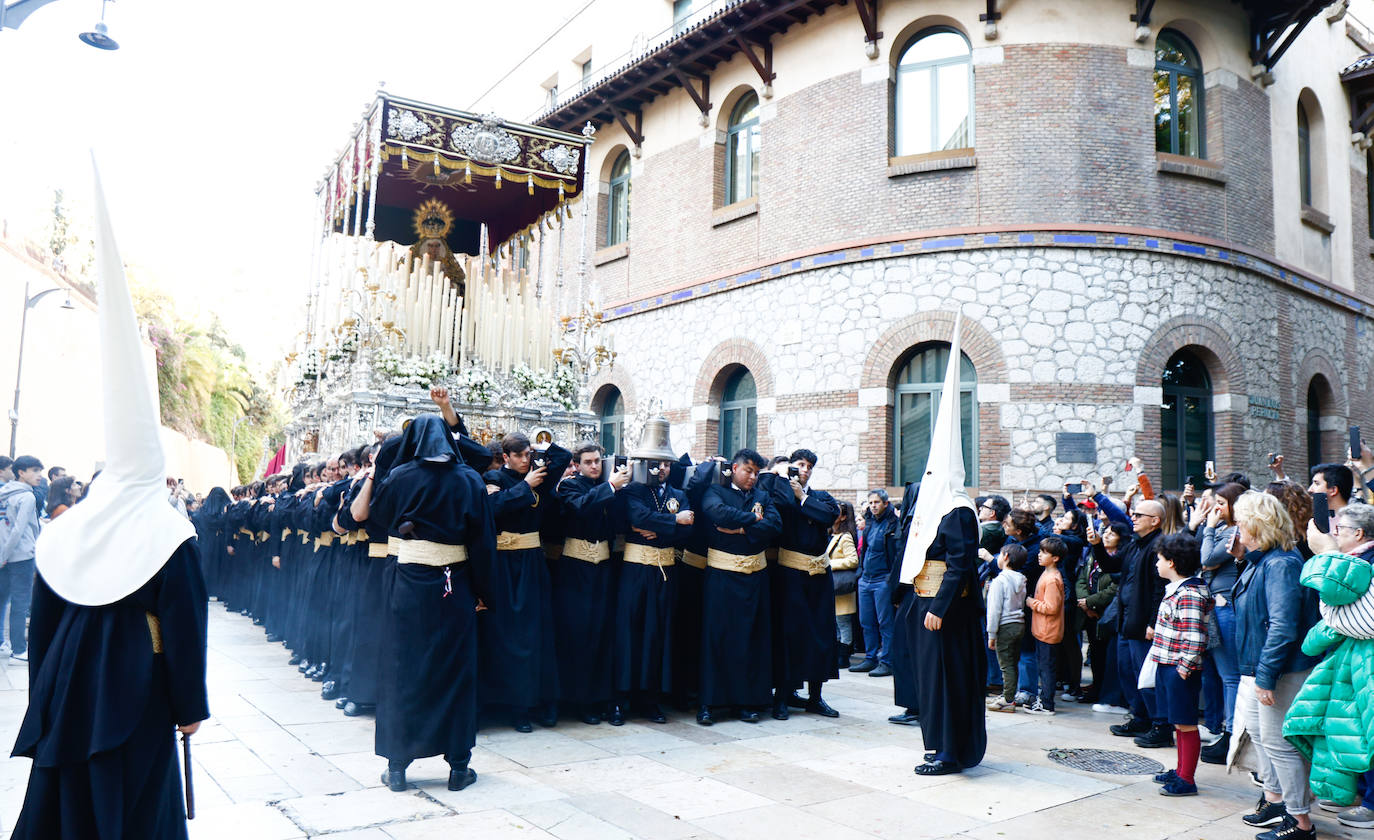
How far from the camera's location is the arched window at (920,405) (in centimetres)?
1482

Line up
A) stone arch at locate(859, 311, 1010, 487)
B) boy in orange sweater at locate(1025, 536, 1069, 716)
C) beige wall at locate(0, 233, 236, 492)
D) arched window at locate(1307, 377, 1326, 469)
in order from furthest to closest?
beige wall at locate(0, 233, 236, 492) → arched window at locate(1307, 377, 1326, 469) → stone arch at locate(859, 311, 1010, 487) → boy in orange sweater at locate(1025, 536, 1069, 716)

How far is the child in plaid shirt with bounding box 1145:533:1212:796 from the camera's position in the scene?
569cm

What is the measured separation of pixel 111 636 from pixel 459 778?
2.41 metres

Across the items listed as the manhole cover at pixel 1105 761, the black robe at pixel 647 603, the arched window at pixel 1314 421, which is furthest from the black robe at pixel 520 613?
the arched window at pixel 1314 421

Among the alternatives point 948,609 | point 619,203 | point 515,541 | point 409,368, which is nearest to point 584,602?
point 515,541

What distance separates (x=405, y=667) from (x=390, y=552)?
0.76m

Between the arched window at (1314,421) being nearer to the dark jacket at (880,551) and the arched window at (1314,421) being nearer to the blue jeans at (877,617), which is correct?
the dark jacket at (880,551)

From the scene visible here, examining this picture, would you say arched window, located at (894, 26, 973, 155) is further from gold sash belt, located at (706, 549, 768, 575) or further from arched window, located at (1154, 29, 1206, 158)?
gold sash belt, located at (706, 549, 768, 575)

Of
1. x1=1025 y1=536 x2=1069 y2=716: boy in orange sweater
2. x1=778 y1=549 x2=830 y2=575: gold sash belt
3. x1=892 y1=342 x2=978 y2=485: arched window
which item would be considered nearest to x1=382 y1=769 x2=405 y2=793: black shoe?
x1=778 y1=549 x2=830 y2=575: gold sash belt

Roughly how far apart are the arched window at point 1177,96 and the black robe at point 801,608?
35.7 ft

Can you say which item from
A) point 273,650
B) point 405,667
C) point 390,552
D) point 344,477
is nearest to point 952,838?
point 405,667

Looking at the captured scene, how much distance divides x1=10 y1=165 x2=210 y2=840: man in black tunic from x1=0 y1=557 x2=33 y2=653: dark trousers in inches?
281

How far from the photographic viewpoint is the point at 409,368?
437 inches

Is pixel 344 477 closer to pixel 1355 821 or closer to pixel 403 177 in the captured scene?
pixel 403 177
